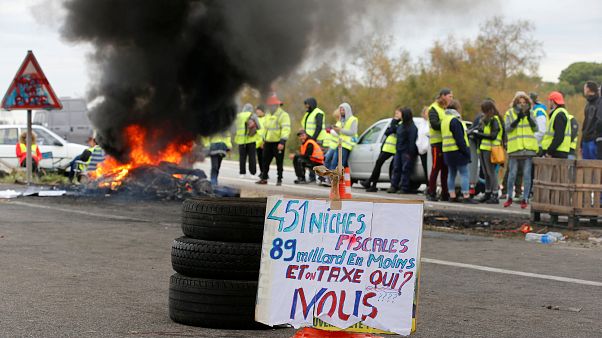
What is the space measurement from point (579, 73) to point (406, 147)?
176 ft

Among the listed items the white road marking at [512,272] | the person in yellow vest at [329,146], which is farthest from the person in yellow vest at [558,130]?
the white road marking at [512,272]

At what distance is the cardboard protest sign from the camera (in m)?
5.43

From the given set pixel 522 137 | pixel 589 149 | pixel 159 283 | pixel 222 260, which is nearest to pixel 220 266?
pixel 222 260

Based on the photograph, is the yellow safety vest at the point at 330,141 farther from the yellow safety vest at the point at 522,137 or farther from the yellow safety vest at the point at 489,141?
the yellow safety vest at the point at 522,137

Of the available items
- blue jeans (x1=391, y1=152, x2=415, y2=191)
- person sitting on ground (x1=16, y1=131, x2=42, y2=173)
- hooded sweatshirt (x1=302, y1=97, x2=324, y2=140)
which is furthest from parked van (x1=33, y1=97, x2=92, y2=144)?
blue jeans (x1=391, y1=152, x2=415, y2=191)

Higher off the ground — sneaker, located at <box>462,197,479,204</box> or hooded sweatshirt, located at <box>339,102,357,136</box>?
hooded sweatshirt, located at <box>339,102,357,136</box>

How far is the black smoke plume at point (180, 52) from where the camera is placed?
17.9 metres

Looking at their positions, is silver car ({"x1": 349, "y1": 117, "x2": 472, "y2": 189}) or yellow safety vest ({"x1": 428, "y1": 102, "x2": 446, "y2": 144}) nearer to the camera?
yellow safety vest ({"x1": 428, "y1": 102, "x2": 446, "y2": 144})

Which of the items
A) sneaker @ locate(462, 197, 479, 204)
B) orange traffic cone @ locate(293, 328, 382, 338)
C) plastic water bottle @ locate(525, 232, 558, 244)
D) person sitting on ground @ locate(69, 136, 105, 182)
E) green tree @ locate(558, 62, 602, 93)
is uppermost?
green tree @ locate(558, 62, 602, 93)

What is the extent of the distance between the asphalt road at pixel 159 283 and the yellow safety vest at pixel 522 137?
4531 mm

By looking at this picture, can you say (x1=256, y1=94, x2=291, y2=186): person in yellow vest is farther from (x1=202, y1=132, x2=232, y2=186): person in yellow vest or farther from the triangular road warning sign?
the triangular road warning sign

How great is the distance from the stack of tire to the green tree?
64.1 meters

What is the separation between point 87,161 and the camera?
2214cm

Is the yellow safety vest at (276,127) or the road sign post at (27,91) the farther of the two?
the yellow safety vest at (276,127)
